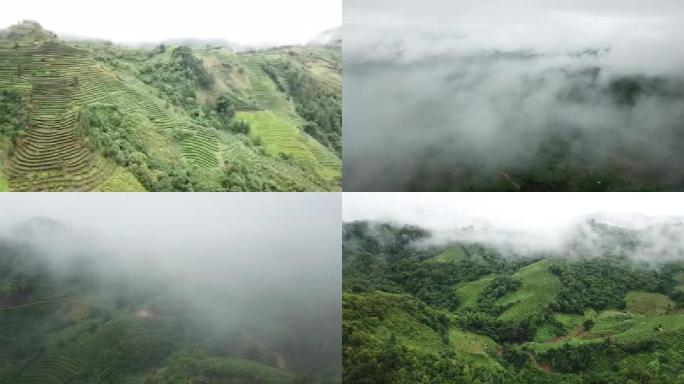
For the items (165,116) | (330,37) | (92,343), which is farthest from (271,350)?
(330,37)

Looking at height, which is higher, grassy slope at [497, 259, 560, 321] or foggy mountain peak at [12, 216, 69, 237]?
foggy mountain peak at [12, 216, 69, 237]

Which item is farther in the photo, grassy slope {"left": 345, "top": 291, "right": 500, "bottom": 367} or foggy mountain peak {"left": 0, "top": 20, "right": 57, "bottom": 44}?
grassy slope {"left": 345, "top": 291, "right": 500, "bottom": 367}

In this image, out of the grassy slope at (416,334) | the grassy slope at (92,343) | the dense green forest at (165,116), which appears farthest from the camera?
the grassy slope at (416,334)

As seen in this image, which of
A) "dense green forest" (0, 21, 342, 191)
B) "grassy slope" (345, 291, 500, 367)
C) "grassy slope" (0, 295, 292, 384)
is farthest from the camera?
"grassy slope" (345, 291, 500, 367)

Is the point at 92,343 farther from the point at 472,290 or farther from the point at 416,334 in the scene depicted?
the point at 472,290

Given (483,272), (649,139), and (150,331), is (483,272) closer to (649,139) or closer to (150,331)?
(649,139)

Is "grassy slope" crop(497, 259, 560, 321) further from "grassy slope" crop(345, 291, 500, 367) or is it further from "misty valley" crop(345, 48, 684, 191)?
"misty valley" crop(345, 48, 684, 191)

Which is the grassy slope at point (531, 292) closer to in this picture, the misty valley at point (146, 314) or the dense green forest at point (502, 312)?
the dense green forest at point (502, 312)

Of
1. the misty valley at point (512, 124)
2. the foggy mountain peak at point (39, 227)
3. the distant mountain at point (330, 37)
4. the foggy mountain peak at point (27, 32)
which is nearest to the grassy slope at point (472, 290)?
the misty valley at point (512, 124)

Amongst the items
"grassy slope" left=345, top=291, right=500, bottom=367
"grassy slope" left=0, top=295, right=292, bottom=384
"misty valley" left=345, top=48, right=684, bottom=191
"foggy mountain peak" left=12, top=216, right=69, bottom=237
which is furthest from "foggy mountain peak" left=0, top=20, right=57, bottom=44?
"grassy slope" left=345, top=291, right=500, bottom=367
